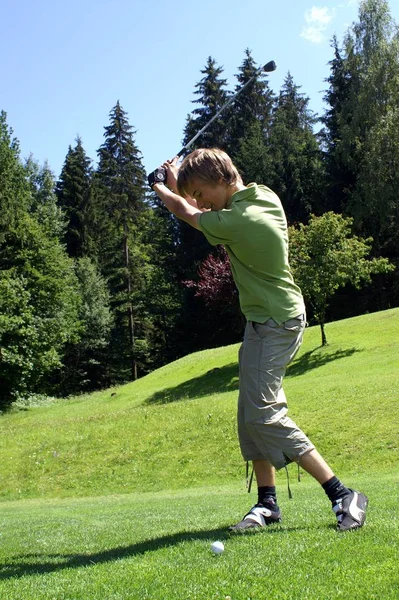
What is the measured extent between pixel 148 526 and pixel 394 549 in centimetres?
276

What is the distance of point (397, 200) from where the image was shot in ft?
136

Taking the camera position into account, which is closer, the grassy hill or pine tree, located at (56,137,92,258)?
the grassy hill

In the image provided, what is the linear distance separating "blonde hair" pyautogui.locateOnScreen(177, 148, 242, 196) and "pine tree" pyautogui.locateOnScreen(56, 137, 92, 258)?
169 feet

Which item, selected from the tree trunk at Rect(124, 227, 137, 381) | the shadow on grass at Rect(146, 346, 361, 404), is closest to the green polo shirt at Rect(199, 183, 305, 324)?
the shadow on grass at Rect(146, 346, 361, 404)

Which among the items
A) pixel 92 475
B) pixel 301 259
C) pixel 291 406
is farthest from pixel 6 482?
pixel 301 259

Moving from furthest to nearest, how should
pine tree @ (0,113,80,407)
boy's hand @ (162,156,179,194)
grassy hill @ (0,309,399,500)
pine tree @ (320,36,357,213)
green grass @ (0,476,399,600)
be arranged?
pine tree @ (320,36,357,213)
pine tree @ (0,113,80,407)
grassy hill @ (0,309,399,500)
boy's hand @ (162,156,179,194)
green grass @ (0,476,399,600)

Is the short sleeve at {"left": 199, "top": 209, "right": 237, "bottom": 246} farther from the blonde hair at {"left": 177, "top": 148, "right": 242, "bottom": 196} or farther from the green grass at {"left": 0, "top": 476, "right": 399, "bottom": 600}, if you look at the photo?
the green grass at {"left": 0, "top": 476, "right": 399, "bottom": 600}

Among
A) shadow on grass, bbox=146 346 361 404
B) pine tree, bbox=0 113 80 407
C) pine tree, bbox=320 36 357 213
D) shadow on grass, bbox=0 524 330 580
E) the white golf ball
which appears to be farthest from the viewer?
pine tree, bbox=320 36 357 213

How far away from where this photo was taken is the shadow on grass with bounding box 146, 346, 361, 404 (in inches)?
1072

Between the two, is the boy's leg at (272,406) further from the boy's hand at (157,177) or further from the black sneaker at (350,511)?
the boy's hand at (157,177)

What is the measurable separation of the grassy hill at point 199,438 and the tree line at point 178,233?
5.43 m

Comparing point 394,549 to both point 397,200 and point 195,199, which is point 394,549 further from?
point 397,200

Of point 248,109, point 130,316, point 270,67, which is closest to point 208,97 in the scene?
point 248,109

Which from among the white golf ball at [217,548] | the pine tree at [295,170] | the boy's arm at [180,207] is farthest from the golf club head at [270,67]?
the pine tree at [295,170]
